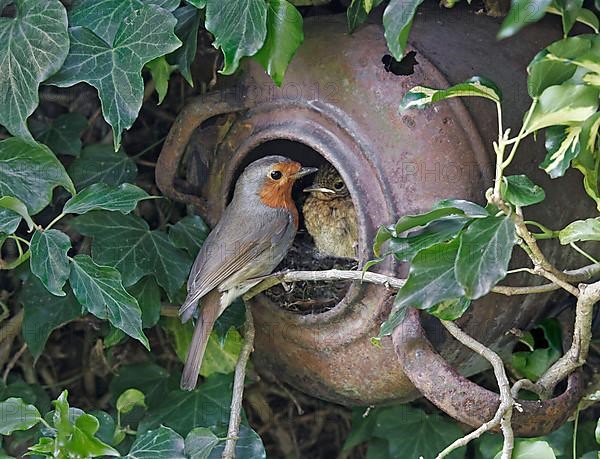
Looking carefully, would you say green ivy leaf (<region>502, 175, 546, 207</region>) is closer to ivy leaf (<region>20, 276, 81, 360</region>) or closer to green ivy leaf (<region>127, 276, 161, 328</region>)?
green ivy leaf (<region>127, 276, 161, 328</region>)

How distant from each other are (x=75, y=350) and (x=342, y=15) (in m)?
1.32

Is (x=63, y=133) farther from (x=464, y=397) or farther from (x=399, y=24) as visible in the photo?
(x=464, y=397)

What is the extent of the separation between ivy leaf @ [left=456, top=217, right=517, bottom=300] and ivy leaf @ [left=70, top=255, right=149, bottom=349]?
65 centimetres

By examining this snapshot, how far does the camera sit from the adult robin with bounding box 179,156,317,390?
200 centimetres

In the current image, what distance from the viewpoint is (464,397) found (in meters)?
1.57

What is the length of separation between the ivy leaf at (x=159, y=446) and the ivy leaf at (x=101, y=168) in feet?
2.05

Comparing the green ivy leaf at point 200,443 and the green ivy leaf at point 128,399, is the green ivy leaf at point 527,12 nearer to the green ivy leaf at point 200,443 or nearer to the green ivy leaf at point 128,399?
the green ivy leaf at point 200,443

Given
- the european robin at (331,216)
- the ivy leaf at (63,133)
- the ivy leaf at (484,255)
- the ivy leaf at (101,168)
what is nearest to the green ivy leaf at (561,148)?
the ivy leaf at (484,255)

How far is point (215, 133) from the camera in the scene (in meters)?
2.06

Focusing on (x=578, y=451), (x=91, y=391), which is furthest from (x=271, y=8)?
(x=91, y=391)

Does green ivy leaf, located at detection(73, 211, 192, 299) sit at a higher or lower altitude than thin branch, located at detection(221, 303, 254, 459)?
higher

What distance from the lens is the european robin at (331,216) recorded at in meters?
2.30

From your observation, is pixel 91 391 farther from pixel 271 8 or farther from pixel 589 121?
pixel 589 121

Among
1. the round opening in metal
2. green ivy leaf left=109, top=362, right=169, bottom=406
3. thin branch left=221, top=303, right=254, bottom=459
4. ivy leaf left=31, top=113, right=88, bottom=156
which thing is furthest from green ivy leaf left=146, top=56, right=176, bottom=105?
green ivy leaf left=109, top=362, right=169, bottom=406
